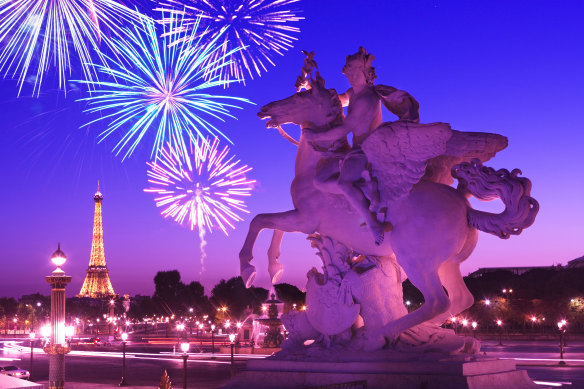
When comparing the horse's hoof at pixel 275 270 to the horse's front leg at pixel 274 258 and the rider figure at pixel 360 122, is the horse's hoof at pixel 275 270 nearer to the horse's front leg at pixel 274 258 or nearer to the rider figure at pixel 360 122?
the horse's front leg at pixel 274 258

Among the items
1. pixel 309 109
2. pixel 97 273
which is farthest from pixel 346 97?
pixel 97 273

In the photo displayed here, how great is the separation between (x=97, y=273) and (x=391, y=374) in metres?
129

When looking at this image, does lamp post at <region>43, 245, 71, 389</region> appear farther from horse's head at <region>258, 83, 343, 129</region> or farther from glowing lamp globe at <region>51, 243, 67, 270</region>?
horse's head at <region>258, 83, 343, 129</region>

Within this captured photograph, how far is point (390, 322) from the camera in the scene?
11.3m

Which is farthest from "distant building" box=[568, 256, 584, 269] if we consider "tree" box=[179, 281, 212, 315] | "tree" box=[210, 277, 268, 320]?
"tree" box=[179, 281, 212, 315]

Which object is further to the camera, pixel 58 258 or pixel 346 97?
pixel 58 258

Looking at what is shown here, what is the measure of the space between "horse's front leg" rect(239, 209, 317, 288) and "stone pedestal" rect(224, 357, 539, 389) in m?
1.62

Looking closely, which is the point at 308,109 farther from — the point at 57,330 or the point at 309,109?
the point at 57,330

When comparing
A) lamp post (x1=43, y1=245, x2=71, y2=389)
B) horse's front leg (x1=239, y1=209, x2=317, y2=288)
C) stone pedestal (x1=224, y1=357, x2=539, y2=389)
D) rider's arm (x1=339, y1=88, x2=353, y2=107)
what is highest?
rider's arm (x1=339, y1=88, x2=353, y2=107)

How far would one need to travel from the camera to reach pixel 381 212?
438 inches

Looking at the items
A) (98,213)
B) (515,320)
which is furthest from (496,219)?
(98,213)

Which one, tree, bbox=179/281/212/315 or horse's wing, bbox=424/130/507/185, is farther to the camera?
tree, bbox=179/281/212/315

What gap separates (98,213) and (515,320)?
262 feet

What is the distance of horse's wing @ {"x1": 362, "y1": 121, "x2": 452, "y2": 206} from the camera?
35.4ft
